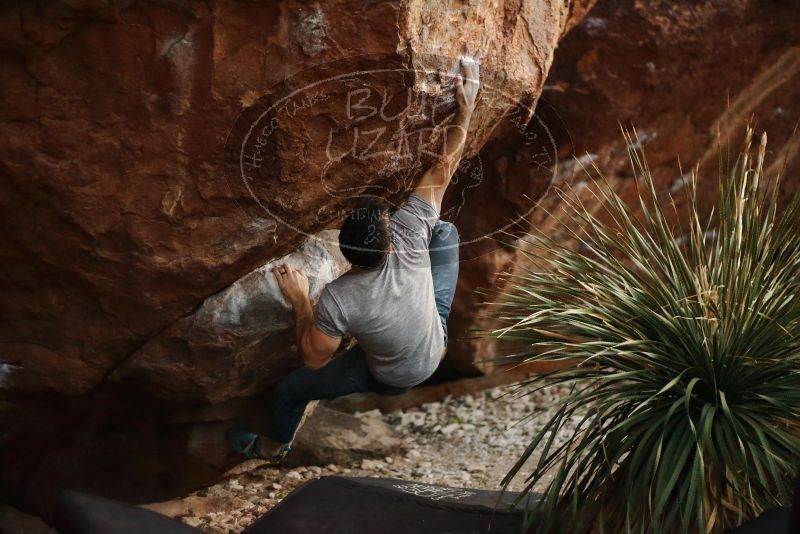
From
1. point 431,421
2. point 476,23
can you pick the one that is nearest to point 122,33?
point 476,23

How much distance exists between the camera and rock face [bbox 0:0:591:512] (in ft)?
11.1

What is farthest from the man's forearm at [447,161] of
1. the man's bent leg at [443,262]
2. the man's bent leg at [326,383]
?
the man's bent leg at [326,383]

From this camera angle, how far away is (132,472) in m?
4.76

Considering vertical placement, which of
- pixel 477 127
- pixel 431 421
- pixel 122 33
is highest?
pixel 122 33

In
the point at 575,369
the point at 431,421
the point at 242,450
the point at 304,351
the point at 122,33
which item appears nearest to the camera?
the point at 122,33

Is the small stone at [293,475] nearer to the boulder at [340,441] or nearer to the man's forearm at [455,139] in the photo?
the boulder at [340,441]

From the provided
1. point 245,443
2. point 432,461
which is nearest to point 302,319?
point 245,443

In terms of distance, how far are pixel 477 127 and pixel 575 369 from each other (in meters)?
1.15

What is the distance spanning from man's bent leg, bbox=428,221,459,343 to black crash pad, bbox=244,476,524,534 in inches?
29.9

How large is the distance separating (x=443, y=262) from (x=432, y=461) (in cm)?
174

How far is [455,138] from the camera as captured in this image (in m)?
3.94

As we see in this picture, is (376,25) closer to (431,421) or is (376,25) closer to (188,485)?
(188,485)

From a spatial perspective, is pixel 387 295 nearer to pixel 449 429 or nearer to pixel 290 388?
pixel 290 388

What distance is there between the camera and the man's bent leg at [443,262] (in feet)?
14.0
